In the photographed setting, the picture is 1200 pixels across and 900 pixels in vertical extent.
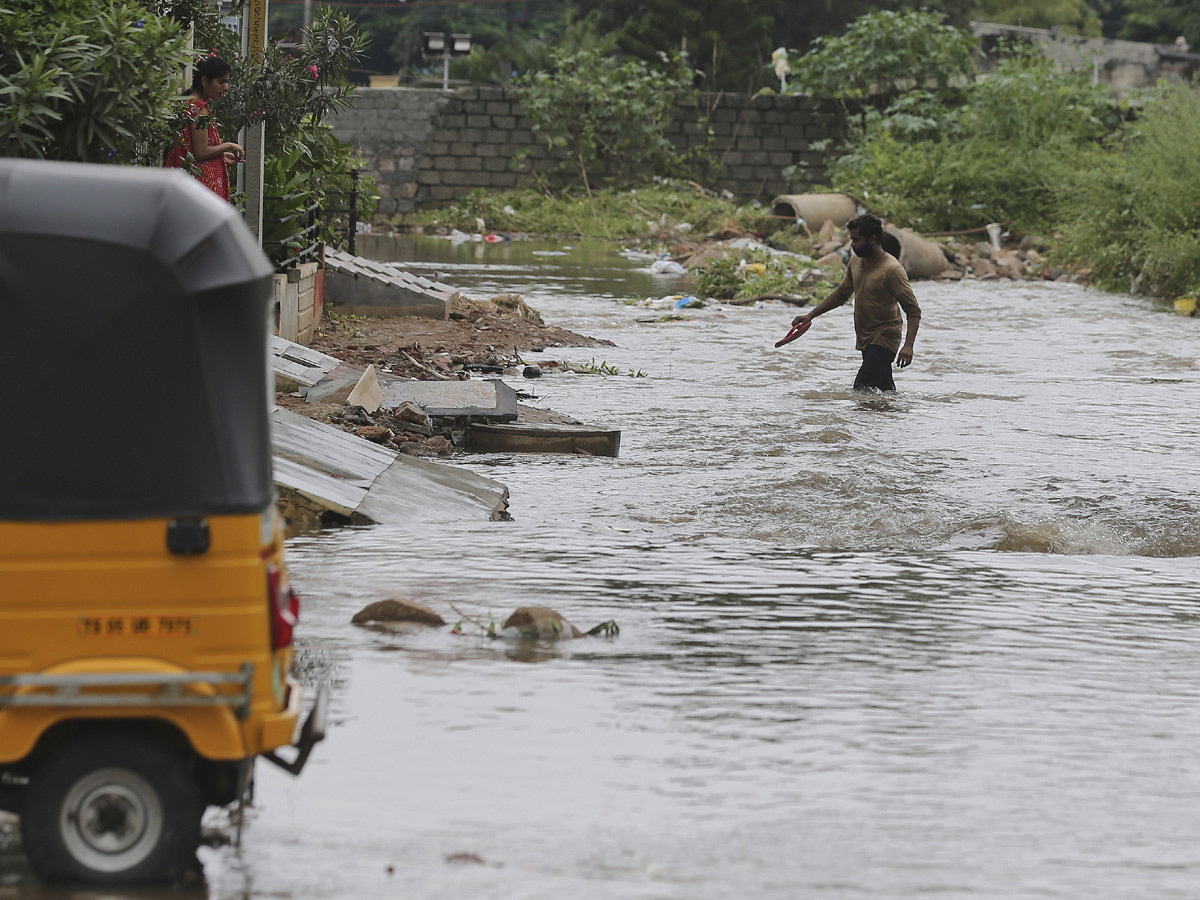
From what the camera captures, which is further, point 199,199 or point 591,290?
point 591,290

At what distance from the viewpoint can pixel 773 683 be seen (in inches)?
209

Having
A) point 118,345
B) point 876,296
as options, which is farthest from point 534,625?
point 876,296

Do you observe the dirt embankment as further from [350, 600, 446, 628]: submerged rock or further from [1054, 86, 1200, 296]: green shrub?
[1054, 86, 1200, 296]: green shrub

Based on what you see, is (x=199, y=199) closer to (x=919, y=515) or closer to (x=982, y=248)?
(x=919, y=515)

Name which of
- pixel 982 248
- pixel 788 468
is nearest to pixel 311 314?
pixel 788 468

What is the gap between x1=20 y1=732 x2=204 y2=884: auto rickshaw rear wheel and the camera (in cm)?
347

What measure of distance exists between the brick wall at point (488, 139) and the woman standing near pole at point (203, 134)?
2673cm

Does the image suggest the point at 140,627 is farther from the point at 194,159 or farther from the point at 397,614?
the point at 194,159

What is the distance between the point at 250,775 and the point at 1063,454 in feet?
24.8

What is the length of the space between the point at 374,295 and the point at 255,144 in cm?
476

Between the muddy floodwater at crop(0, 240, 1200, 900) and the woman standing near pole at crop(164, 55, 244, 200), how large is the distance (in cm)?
243

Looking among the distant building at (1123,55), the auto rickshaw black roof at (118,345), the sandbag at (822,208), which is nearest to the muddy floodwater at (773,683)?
the auto rickshaw black roof at (118,345)

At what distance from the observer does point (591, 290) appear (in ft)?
72.5

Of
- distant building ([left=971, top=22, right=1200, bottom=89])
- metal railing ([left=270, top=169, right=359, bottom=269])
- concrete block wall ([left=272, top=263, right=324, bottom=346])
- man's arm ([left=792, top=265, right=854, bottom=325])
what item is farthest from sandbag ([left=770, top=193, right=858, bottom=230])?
distant building ([left=971, top=22, right=1200, bottom=89])
